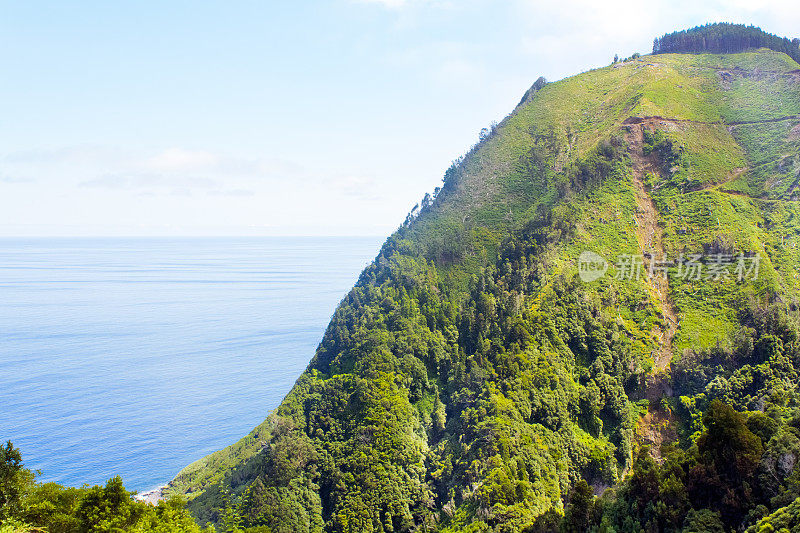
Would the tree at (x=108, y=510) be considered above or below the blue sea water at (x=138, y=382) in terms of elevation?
above

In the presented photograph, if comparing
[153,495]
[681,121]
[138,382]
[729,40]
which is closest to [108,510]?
[153,495]

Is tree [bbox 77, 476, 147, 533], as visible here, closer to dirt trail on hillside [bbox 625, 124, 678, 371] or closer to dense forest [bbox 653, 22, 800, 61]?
dirt trail on hillside [bbox 625, 124, 678, 371]

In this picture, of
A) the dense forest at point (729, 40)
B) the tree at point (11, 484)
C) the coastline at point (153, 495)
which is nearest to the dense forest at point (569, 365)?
the tree at point (11, 484)

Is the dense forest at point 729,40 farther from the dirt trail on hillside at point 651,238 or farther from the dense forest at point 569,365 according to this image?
the dirt trail on hillside at point 651,238
